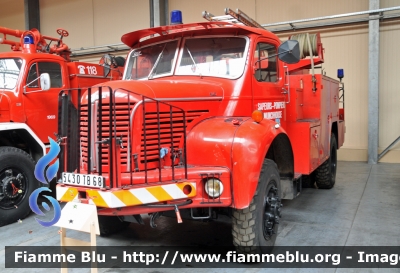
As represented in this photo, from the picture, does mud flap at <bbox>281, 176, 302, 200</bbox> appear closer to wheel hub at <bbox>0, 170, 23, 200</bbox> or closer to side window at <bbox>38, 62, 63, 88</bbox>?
wheel hub at <bbox>0, 170, 23, 200</bbox>

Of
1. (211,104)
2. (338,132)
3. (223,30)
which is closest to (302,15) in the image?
(338,132)

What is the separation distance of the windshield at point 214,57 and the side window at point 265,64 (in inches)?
8.7

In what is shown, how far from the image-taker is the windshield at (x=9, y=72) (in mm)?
5211

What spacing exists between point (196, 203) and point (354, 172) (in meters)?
5.84

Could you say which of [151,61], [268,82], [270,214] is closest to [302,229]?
[270,214]

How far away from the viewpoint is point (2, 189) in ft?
15.2

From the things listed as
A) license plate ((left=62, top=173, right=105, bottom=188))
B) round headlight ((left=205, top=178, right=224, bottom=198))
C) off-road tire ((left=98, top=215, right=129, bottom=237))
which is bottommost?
off-road tire ((left=98, top=215, right=129, bottom=237))

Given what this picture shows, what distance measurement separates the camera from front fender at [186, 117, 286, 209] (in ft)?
9.32

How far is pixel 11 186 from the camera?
15.5ft

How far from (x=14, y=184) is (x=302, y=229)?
3676 millimetres

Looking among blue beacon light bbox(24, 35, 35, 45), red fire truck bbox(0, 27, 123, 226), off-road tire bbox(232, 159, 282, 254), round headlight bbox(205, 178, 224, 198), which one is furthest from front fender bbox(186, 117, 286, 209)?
blue beacon light bbox(24, 35, 35, 45)

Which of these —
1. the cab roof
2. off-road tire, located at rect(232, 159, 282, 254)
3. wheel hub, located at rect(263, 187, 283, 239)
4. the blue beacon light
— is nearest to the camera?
off-road tire, located at rect(232, 159, 282, 254)

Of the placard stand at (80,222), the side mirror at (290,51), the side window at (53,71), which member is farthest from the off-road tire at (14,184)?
the side mirror at (290,51)

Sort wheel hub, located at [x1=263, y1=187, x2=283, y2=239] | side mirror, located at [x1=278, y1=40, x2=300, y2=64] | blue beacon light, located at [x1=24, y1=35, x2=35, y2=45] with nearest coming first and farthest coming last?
wheel hub, located at [x1=263, y1=187, x2=283, y2=239]
side mirror, located at [x1=278, y1=40, x2=300, y2=64]
blue beacon light, located at [x1=24, y1=35, x2=35, y2=45]
